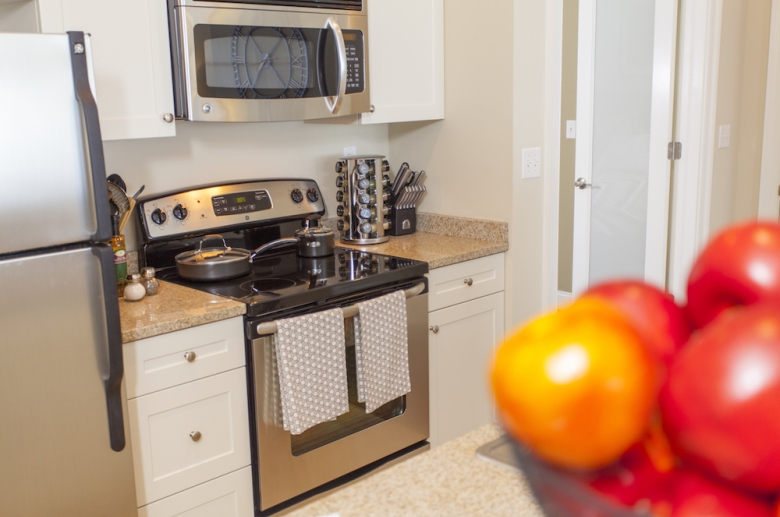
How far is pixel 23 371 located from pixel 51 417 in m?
0.14

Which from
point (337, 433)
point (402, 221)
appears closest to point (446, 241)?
point (402, 221)

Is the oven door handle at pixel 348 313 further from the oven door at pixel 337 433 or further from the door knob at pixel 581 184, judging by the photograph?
the door knob at pixel 581 184

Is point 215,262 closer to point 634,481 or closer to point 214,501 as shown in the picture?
point 214,501

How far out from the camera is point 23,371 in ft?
5.80

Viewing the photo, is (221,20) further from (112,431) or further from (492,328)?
(492,328)

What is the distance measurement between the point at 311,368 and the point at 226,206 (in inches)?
32.4

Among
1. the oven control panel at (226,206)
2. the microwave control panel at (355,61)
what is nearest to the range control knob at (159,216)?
the oven control panel at (226,206)

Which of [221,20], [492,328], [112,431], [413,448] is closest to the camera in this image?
[112,431]

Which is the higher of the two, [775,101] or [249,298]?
[775,101]

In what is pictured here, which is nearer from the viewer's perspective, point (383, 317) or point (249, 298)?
point (249, 298)

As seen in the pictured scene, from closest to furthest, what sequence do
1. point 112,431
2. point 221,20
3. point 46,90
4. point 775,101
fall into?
point 46,90 < point 112,431 < point 221,20 < point 775,101

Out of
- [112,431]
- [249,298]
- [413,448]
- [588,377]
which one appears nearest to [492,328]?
[413,448]

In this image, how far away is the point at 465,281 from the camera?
286 cm

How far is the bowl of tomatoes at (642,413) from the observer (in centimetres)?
33
